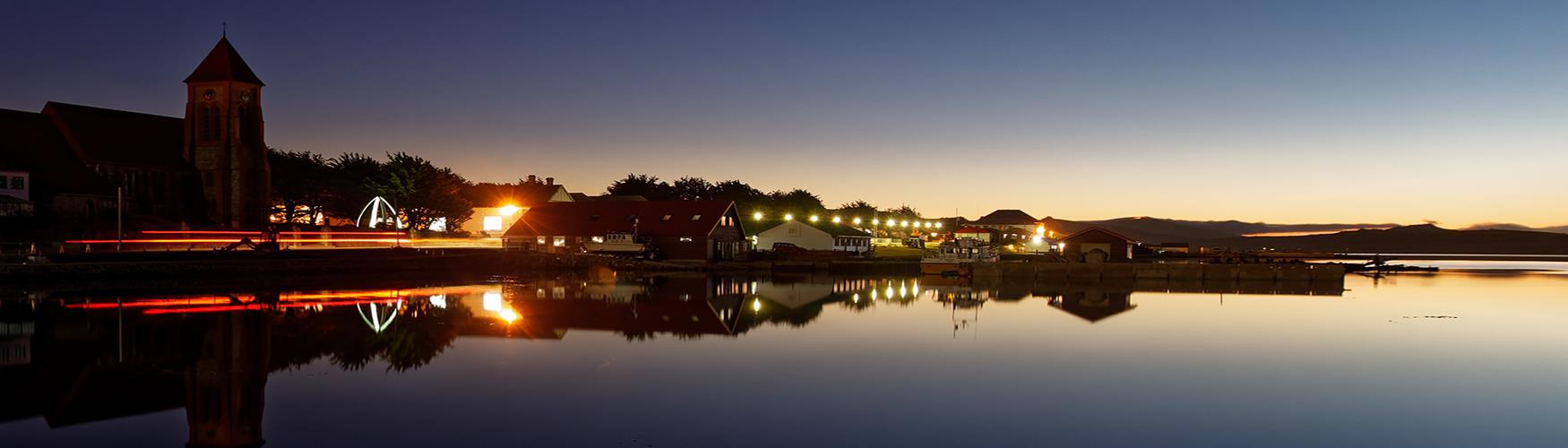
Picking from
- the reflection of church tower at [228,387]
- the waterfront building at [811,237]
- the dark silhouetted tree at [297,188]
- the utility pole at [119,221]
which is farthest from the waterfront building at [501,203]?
the reflection of church tower at [228,387]

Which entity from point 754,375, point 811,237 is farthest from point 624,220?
point 754,375

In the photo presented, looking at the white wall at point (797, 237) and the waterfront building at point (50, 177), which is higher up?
the waterfront building at point (50, 177)

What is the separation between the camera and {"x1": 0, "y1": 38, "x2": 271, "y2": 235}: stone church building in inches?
A: 2087

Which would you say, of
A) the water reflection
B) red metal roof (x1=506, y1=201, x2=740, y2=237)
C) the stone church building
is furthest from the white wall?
the stone church building

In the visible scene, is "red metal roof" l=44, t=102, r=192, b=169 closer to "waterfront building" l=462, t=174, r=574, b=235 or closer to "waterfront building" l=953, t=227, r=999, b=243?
"waterfront building" l=462, t=174, r=574, b=235

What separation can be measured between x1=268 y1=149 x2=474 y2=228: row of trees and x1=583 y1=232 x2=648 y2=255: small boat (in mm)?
19835

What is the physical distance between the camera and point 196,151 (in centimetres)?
6262

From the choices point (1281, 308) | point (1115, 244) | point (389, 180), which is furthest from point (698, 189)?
point (1281, 308)

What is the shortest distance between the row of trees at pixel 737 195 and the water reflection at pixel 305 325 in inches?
2579

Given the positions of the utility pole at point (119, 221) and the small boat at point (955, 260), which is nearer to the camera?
the utility pole at point (119, 221)

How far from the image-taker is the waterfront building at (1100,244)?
228 feet

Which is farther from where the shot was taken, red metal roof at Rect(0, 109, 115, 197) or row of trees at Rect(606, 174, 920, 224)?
row of trees at Rect(606, 174, 920, 224)

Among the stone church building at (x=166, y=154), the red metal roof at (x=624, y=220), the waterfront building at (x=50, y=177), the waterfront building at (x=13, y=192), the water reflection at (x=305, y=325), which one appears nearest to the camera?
the water reflection at (x=305, y=325)

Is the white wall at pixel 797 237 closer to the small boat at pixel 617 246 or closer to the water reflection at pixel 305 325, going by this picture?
the small boat at pixel 617 246
